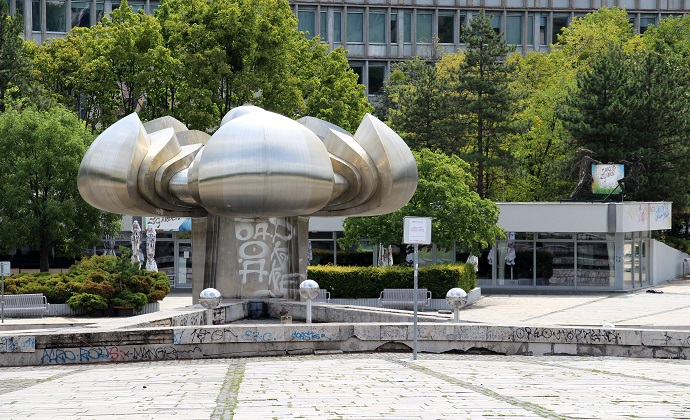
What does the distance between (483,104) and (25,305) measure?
1001 inches

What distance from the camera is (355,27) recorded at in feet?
265

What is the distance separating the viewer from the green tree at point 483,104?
5244 cm

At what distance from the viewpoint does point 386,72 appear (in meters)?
81.8

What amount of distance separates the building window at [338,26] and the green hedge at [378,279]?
145 feet

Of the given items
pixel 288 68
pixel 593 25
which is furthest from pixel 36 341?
pixel 593 25

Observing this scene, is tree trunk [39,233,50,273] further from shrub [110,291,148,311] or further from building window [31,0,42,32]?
building window [31,0,42,32]

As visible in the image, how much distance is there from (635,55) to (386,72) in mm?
23186

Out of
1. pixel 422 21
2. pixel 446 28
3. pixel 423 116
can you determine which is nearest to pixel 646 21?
pixel 446 28

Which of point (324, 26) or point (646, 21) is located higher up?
point (646, 21)

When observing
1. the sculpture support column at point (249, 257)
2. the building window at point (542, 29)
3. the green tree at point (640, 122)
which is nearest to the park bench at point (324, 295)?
the sculpture support column at point (249, 257)

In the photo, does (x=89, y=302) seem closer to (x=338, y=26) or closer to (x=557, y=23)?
(x=338, y=26)

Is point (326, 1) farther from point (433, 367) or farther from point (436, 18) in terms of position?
point (433, 367)

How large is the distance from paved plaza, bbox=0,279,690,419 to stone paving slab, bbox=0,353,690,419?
0.02m

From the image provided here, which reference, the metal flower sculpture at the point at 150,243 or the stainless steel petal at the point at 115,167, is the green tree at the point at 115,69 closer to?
the metal flower sculpture at the point at 150,243
